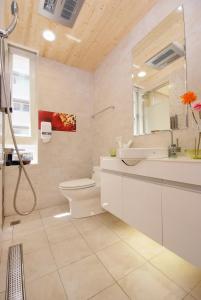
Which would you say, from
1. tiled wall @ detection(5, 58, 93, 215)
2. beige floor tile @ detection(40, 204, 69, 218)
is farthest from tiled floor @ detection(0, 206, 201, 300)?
tiled wall @ detection(5, 58, 93, 215)

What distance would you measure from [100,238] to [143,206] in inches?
23.7

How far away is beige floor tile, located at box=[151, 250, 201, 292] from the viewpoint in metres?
0.90

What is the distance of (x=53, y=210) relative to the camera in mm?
2025

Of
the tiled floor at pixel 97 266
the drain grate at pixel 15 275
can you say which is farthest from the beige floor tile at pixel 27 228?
the drain grate at pixel 15 275

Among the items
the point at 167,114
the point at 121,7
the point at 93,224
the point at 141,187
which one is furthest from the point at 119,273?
the point at 121,7

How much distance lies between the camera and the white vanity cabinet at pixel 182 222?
752 mm

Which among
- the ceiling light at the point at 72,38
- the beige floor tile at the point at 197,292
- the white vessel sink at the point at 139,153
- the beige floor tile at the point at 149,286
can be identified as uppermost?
the ceiling light at the point at 72,38

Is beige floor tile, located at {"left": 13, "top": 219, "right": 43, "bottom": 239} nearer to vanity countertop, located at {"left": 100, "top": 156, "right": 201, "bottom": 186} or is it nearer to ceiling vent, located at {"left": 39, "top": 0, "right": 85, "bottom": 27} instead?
vanity countertop, located at {"left": 100, "top": 156, "right": 201, "bottom": 186}

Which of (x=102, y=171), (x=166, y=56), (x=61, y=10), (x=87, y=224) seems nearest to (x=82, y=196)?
(x=87, y=224)

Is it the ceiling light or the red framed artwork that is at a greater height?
the ceiling light

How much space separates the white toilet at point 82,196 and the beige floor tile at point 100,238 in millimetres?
352

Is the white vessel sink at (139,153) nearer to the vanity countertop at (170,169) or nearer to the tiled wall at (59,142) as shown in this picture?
the vanity countertop at (170,169)

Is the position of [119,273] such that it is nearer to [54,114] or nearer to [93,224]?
[93,224]

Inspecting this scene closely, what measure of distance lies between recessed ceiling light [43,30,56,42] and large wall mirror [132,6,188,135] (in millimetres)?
1008
